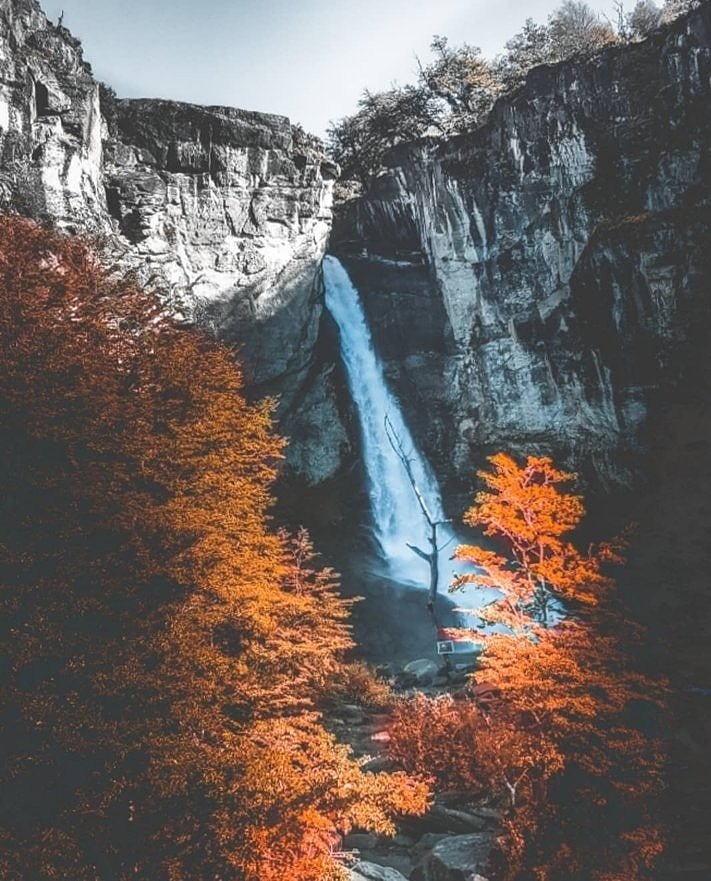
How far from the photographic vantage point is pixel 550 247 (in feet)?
81.8

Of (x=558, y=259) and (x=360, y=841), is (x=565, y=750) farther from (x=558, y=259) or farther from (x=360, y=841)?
(x=558, y=259)

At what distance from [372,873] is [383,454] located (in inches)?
809

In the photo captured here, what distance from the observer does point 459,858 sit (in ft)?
30.9

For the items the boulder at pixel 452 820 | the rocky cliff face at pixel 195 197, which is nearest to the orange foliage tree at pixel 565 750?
the boulder at pixel 452 820

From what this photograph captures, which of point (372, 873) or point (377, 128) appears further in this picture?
point (377, 128)

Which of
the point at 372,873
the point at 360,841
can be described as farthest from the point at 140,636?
the point at 360,841

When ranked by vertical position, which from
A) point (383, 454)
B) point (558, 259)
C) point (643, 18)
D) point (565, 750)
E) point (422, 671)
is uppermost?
point (643, 18)

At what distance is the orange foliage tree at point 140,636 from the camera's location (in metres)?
6.92

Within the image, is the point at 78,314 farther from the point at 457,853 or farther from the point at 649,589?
the point at 649,589

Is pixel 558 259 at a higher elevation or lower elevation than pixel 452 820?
higher

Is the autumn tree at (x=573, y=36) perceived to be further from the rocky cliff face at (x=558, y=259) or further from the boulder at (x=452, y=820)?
the boulder at (x=452, y=820)

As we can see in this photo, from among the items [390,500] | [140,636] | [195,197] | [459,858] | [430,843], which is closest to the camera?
[140,636]

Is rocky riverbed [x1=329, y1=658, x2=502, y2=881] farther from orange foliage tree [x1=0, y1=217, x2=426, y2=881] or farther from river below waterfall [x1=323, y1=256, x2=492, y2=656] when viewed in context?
river below waterfall [x1=323, y1=256, x2=492, y2=656]

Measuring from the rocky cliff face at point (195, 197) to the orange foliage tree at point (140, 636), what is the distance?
9304 mm
